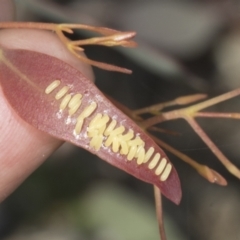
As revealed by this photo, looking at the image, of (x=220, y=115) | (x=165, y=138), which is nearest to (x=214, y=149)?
(x=220, y=115)

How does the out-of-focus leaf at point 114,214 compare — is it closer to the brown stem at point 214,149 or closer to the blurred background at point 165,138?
the blurred background at point 165,138

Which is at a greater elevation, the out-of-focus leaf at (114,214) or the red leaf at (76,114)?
the red leaf at (76,114)

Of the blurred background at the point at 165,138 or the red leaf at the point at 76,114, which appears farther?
the blurred background at the point at 165,138

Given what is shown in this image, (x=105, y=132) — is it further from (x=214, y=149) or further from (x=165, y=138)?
(x=165, y=138)

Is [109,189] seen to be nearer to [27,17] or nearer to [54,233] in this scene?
[54,233]

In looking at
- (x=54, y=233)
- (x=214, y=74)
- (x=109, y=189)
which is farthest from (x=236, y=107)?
A: (x=54, y=233)

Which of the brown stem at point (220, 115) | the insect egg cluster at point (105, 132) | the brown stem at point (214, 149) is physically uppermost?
the insect egg cluster at point (105, 132)

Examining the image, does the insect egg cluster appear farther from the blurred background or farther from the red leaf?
the blurred background

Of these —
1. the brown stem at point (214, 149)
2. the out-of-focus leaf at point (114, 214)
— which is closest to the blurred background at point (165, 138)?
the out-of-focus leaf at point (114, 214)

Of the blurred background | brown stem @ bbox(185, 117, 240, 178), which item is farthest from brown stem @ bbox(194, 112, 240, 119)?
the blurred background
